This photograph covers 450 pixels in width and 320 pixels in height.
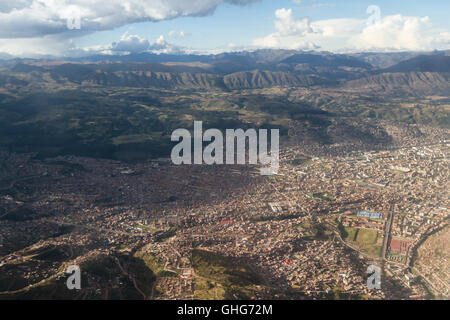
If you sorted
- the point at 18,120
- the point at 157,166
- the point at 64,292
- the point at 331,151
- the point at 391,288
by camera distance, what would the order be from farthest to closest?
the point at 18,120 → the point at 331,151 → the point at 157,166 → the point at 391,288 → the point at 64,292

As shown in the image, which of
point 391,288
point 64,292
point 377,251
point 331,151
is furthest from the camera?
point 331,151

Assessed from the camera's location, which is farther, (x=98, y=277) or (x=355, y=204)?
(x=355, y=204)

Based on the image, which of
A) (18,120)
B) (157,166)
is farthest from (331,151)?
(18,120)

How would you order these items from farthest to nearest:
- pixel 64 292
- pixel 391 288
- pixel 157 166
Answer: pixel 157 166
pixel 391 288
pixel 64 292

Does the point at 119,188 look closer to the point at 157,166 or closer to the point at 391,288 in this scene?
the point at 157,166

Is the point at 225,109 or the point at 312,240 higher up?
the point at 225,109

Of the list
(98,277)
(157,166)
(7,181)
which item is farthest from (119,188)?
(98,277)

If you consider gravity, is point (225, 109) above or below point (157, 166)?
above

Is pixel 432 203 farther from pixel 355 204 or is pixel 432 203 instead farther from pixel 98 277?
pixel 98 277

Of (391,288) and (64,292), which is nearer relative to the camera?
(64,292)
